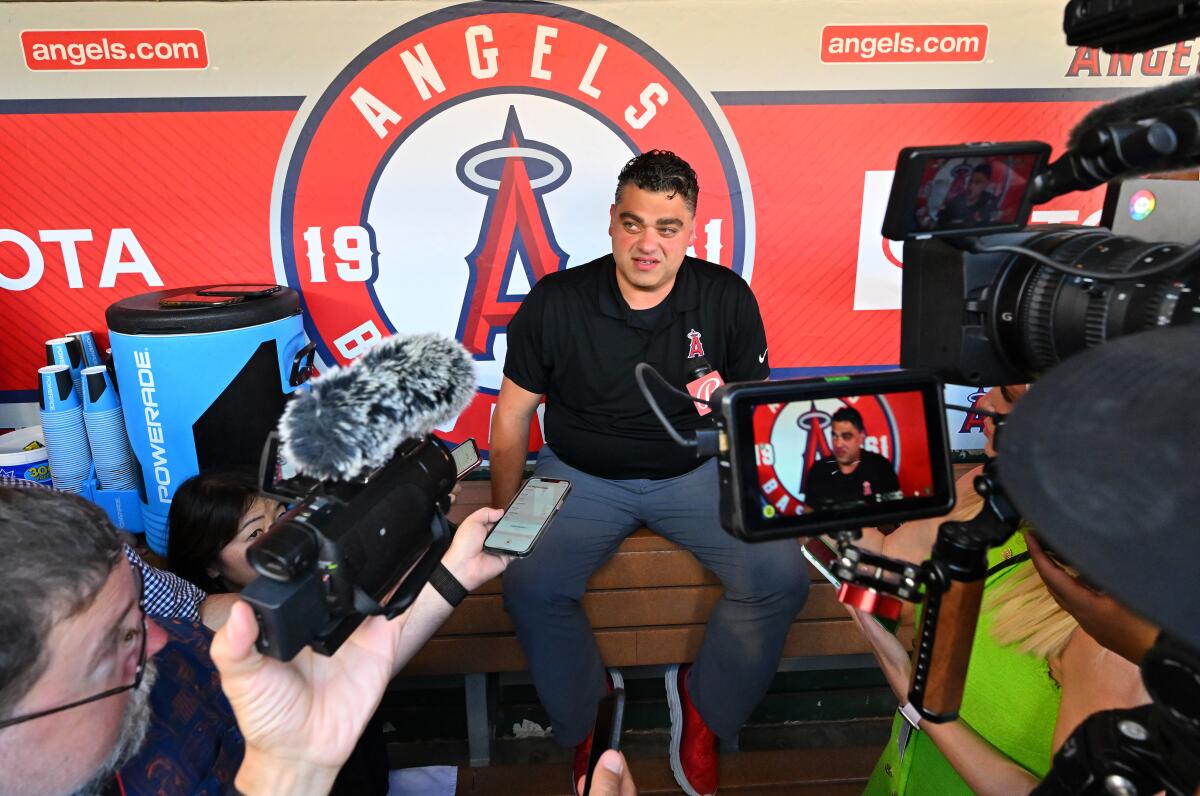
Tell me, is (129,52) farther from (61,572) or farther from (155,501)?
(61,572)

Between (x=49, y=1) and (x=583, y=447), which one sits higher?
(x=49, y=1)

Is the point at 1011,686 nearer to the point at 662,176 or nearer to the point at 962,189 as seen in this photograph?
the point at 962,189

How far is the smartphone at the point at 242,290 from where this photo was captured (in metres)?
2.04

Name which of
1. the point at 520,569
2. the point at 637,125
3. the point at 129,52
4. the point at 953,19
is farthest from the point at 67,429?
the point at 953,19

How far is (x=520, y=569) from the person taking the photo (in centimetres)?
189

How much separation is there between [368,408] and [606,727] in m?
1.11

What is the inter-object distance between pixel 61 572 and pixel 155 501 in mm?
1394

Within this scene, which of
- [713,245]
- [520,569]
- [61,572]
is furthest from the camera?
[713,245]

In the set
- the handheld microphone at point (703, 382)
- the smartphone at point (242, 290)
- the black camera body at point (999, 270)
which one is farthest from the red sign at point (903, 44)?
the smartphone at point (242, 290)

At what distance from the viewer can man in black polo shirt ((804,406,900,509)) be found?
83cm

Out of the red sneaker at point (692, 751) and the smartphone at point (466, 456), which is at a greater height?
the smartphone at point (466, 456)

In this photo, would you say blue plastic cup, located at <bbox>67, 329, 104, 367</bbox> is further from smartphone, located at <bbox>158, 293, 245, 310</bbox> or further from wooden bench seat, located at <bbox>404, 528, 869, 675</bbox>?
wooden bench seat, located at <bbox>404, 528, 869, 675</bbox>

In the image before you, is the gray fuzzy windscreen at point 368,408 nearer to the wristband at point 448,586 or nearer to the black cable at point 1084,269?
the wristband at point 448,586

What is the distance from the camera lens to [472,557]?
121cm
